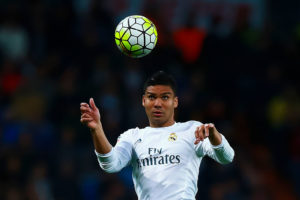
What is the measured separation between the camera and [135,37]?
6.73 meters

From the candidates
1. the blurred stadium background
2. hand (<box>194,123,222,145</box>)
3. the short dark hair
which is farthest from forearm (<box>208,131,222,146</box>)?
the blurred stadium background

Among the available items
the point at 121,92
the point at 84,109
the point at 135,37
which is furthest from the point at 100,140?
the point at 121,92

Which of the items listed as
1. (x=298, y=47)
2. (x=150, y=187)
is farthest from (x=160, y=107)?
(x=298, y=47)

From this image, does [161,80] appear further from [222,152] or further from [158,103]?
[222,152]

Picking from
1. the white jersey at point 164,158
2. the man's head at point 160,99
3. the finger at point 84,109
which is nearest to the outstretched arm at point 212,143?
the white jersey at point 164,158

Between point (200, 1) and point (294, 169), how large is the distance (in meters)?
4.29

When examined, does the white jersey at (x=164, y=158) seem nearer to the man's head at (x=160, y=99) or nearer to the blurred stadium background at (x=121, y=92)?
the man's head at (x=160, y=99)

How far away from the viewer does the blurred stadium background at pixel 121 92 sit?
10.5 meters

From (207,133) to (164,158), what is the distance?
750 millimetres

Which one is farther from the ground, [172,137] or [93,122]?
[93,122]

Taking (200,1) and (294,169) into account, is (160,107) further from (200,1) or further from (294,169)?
(200,1)

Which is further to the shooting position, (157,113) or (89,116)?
(157,113)

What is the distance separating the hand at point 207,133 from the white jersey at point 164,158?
9 cm

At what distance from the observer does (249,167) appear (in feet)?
37.9
